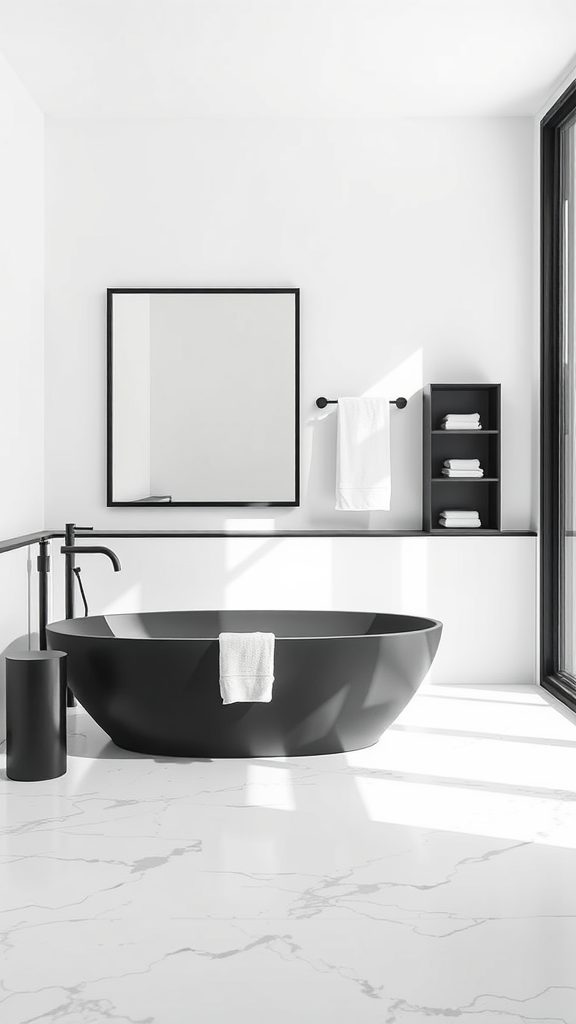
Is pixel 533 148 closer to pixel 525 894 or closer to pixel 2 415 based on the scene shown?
pixel 2 415

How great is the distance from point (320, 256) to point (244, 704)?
94.5 inches

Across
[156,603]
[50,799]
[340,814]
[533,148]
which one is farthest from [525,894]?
[533,148]

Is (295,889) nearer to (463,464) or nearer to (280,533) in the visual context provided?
(280,533)

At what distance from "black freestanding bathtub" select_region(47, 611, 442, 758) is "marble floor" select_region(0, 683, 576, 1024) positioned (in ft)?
0.25

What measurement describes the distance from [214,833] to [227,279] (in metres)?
2.86

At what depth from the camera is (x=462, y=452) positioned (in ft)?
15.8

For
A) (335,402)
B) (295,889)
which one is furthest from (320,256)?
(295,889)

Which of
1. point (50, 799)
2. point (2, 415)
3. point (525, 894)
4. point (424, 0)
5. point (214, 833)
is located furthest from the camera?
point (2, 415)

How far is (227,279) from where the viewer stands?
4.74 meters

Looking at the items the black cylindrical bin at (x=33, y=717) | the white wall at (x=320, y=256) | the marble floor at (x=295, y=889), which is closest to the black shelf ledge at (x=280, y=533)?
the white wall at (x=320, y=256)

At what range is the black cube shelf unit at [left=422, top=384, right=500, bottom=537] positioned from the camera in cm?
473

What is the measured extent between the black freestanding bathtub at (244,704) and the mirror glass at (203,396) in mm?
1348

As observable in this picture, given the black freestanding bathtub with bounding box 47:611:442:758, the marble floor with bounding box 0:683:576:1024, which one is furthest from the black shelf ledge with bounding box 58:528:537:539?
the marble floor with bounding box 0:683:576:1024

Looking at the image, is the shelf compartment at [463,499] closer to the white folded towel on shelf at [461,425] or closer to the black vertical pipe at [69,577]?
the white folded towel on shelf at [461,425]
